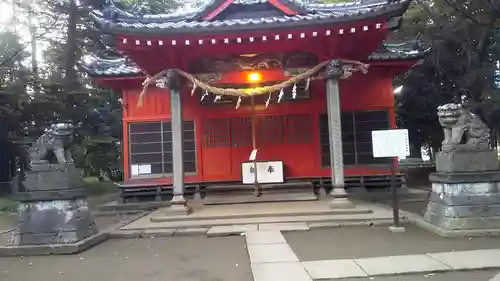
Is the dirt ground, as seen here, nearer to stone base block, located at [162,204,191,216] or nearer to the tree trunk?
stone base block, located at [162,204,191,216]

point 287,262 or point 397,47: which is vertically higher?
point 397,47

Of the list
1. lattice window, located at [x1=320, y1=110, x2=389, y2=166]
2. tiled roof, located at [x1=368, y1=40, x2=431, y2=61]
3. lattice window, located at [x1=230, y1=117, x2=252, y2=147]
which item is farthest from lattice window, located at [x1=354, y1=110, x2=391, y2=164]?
lattice window, located at [x1=230, y1=117, x2=252, y2=147]

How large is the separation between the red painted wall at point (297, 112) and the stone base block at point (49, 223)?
5.63 meters

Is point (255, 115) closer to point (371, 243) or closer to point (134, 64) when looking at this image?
point (134, 64)

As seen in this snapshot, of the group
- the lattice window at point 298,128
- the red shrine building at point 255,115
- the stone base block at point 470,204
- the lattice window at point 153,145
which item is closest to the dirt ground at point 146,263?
the stone base block at point 470,204

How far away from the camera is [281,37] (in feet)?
30.5

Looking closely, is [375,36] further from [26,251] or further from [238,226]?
[26,251]

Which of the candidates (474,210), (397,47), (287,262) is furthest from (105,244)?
(397,47)

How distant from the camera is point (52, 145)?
786 cm

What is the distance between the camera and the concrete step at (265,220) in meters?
8.84

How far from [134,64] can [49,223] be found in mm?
6154

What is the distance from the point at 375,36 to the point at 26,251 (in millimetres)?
8273

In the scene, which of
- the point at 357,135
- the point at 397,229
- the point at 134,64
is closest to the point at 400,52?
the point at 357,135

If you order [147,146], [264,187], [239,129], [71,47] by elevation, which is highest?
[71,47]
